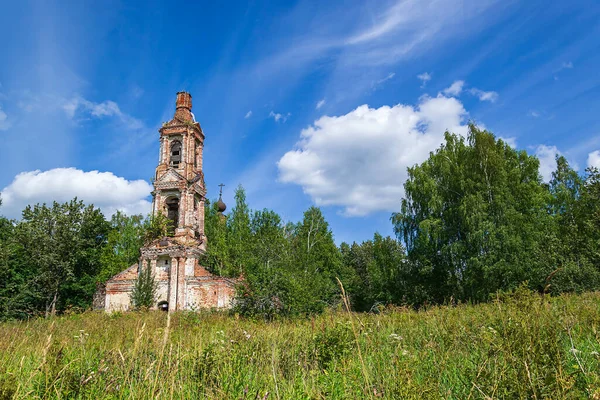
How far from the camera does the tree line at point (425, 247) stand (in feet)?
61.0

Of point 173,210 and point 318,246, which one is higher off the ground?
point 173,210

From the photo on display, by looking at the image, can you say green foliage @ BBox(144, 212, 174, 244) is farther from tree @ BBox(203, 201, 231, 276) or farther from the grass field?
the grass field

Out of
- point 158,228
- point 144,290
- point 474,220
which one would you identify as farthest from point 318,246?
point 474,220

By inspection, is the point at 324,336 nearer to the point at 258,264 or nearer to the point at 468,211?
the point at 258,264

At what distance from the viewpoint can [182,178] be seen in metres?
30.1

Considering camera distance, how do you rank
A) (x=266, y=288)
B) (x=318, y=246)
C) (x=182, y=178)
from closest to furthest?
1. (x=266, y=288)
2. (x=182, y=178)
3. (x=318, y=246)

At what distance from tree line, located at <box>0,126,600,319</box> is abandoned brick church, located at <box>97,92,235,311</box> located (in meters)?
1.90

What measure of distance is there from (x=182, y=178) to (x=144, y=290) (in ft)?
29.5

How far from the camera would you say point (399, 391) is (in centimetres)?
221

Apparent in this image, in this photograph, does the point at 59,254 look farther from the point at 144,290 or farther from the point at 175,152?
the point at 175,152

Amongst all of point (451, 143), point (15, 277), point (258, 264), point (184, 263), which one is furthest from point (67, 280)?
point (451, 143)

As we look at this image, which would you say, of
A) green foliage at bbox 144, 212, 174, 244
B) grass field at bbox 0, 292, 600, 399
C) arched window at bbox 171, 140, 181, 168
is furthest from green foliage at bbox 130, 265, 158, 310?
grass field at bbox 0, 292, 600, 399

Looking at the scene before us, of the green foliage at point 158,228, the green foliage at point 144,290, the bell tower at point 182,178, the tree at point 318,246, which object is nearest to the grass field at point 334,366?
the green foliage at point 144,290

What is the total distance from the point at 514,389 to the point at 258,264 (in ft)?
49.7
